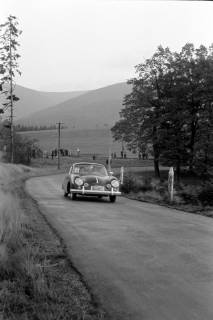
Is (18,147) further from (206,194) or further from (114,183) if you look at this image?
(114,183)

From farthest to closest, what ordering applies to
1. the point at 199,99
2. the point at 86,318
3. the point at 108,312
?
the point at 199,99
the point at 108,312
the point at 86,318

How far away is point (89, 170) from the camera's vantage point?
19844mm

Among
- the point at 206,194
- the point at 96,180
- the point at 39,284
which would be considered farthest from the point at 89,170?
the point at 39,284

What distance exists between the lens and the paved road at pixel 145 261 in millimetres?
5293

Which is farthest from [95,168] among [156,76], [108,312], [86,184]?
[156,76]

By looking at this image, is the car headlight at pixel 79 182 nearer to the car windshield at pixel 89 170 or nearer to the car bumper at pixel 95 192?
the car bumper at pixel 95 192

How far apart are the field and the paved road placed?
100862 millimetres

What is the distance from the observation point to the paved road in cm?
529

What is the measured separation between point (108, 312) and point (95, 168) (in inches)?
592

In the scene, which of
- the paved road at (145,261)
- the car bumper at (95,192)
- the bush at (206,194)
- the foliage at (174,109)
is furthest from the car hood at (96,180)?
the foliage at (174,109)

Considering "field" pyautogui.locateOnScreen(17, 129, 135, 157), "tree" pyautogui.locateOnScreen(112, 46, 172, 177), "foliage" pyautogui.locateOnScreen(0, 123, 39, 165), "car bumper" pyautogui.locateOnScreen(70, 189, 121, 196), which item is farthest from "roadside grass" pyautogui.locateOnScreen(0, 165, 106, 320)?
"field" pyautogui.locateOnScreen(17, 129, 135, 157)

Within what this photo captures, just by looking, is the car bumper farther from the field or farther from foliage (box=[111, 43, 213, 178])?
the field

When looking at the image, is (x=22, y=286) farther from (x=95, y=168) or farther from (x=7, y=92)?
(x=7, y=92)

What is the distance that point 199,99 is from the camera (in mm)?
52750
